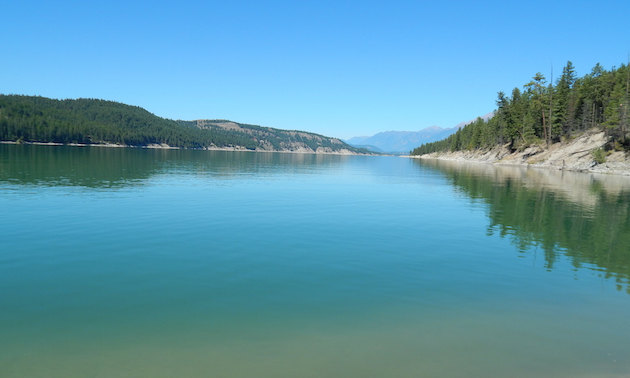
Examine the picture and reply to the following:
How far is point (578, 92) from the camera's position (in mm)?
122562

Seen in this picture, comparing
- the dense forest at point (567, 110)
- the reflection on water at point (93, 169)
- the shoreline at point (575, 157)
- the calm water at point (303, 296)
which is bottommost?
the calm water at point (303, 296)

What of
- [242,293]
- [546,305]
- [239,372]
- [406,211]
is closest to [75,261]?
[242,293]

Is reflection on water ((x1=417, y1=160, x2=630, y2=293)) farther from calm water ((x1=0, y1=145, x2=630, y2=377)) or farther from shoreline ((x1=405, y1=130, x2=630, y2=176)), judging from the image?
shoreline ((x1=405, y1=130, x2=630, y2=176))

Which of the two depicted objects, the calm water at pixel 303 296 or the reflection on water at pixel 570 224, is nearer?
the calm water at pixel 303 296

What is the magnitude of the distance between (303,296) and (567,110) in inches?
5664

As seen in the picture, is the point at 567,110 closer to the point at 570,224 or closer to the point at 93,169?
the point at 570,224

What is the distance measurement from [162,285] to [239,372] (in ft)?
21.7

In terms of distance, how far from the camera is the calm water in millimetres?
9281

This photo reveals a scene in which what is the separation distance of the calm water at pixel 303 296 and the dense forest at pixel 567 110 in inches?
3402

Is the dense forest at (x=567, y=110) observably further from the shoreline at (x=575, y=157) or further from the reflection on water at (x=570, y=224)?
the reflection on water at (x=570, y=224)

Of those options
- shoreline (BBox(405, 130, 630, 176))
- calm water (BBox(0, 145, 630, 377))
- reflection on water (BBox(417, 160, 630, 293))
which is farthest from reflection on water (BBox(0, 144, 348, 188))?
shoreline (BBox(405, 130, 630, 176))

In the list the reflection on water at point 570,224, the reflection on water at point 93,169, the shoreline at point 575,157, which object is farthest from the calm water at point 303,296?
the shoreline at point 575,157

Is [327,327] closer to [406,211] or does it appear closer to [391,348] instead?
[391,348]

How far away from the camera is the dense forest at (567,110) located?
307 ft
